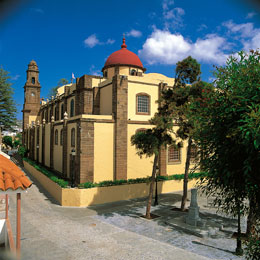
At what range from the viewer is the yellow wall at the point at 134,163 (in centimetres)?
2158

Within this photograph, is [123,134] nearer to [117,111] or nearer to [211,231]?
[117,111]

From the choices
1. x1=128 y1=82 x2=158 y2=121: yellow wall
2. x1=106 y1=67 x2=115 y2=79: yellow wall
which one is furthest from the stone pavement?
x1=106 y1=67 x2=115 y2=79: yellow wall

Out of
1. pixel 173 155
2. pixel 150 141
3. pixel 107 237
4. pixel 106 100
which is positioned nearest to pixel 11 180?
pixel 107 237

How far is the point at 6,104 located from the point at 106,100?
79.8ft

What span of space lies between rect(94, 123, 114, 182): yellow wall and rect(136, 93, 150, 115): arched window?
348cm

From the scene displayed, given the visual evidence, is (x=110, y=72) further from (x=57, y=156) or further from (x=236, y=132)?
(x=236, y=132)

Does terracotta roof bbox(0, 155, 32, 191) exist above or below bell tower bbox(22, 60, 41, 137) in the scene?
below

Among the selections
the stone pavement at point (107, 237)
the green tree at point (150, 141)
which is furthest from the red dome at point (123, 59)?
the stone pavement at point (107, 237)

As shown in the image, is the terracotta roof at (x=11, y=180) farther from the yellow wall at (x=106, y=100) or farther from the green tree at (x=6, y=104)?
the green tree at (x=6, y=104)

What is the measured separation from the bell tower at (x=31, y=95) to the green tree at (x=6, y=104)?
1052 cm

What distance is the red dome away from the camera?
29.3 metres

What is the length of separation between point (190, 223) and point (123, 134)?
1004cm

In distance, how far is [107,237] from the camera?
38.7 ft

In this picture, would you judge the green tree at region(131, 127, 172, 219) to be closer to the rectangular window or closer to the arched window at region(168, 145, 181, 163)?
the rectangular window
